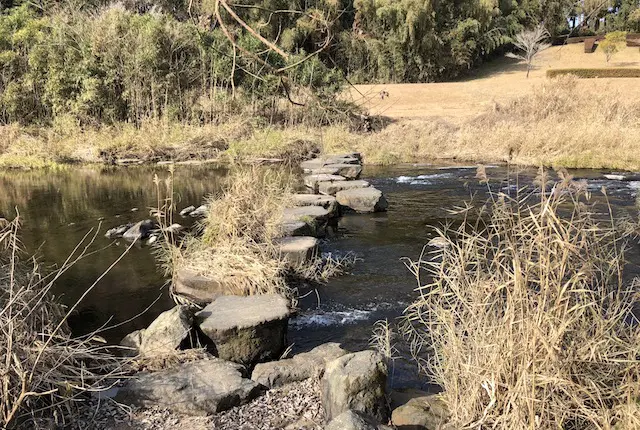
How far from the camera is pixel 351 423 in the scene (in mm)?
2162

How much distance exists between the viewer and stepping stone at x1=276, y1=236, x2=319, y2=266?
480 cm

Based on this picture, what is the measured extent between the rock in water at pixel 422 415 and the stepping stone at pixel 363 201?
4599mm

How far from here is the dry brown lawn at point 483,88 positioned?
17625 millimetres

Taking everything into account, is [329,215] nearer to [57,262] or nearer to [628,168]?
[57,262]

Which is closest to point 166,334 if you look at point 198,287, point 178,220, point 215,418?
point 215,418

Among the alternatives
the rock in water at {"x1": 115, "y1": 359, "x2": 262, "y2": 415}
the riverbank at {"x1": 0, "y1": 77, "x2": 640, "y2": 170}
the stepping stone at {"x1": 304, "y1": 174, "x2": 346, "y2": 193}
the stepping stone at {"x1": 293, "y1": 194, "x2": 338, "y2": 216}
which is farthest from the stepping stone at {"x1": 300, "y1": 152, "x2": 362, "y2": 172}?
the rock in water at {"x1": 115, "y1": 359, "x2": 262, "y2": 415}

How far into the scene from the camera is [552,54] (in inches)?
1256

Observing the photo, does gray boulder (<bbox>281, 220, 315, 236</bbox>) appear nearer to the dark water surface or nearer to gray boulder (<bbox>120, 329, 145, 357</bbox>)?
the dark water surface

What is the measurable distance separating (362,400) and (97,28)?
14.2 metres

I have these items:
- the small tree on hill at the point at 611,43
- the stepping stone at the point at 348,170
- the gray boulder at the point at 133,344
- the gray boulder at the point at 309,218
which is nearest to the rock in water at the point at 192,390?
the gray boulder at the point at 133,344

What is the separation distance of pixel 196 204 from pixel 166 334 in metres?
5.11

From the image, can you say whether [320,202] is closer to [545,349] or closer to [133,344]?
[133,344]

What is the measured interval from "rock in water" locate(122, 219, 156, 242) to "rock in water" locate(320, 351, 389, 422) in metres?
4.20

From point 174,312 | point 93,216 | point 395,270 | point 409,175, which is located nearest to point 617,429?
point 174,312
